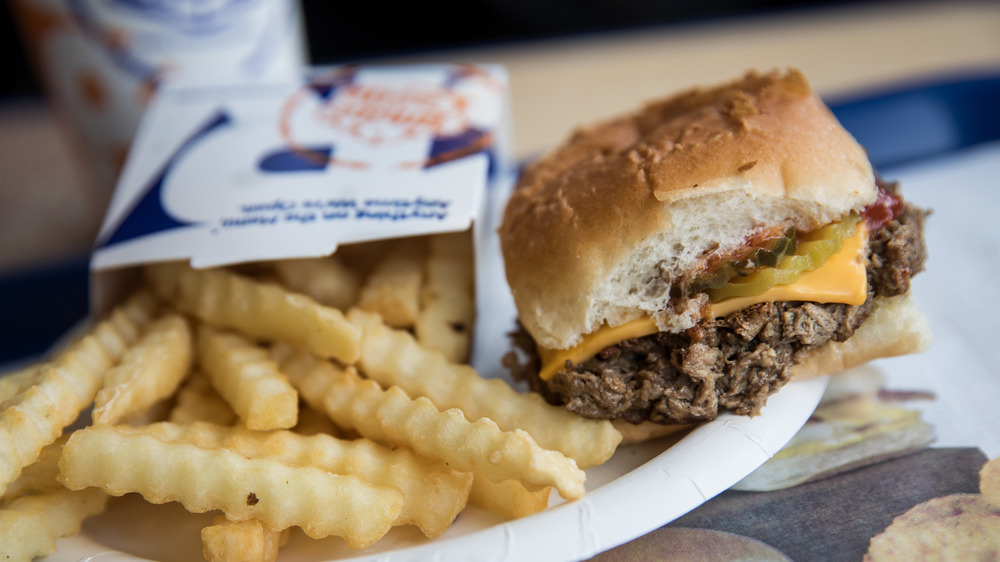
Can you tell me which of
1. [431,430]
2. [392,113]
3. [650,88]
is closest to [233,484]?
[431,430]

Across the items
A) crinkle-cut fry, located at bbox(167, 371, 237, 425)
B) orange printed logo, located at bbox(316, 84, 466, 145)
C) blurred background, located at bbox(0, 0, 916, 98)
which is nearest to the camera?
crinkle-cut fry, located at bbox(167, 371, 237, 425)

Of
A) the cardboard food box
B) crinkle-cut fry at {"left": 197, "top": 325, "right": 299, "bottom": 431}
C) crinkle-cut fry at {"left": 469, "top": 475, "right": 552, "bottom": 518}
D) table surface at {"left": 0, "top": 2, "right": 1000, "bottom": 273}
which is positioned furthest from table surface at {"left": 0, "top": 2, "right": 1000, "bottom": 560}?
crinkle-cut fry at {"left": 469, "top": 475, "right": 552, "bottom": 518}

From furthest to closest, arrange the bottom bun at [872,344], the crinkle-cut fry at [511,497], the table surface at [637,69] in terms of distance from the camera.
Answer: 1. the table surface at [637,69]
2. the bottom bun at [872,344]
3. the crinkle-cut fry at [511,497]

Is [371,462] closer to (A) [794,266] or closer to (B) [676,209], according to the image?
(B) [676,209]

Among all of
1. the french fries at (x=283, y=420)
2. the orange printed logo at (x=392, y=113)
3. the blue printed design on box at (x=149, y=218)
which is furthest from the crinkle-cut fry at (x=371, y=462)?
the orange printed logo at (x=392, y=113)

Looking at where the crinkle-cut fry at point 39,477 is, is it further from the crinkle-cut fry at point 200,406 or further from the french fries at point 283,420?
the crinkle-cut fry at point 200,406

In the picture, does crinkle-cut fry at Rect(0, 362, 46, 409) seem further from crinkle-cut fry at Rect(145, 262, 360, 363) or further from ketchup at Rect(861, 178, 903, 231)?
ketchup at Rect(861, 178, 903, 231)
